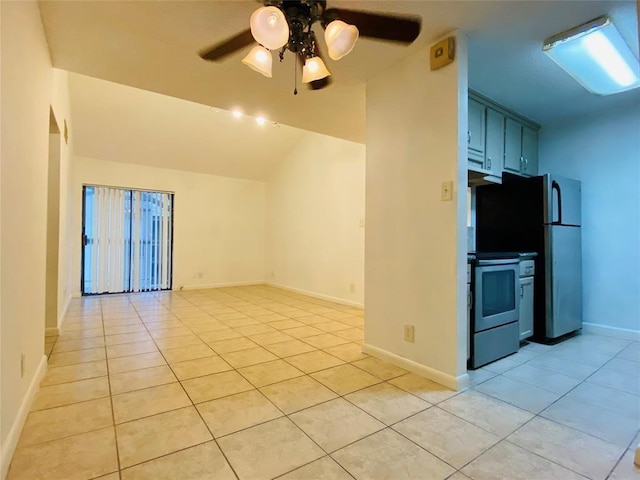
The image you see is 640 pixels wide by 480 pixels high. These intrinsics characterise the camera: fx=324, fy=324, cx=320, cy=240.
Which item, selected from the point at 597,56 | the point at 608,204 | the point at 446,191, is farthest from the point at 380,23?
the point at 608,204

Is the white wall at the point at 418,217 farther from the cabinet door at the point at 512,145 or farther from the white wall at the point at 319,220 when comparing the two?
the white wall at the point at 319,220

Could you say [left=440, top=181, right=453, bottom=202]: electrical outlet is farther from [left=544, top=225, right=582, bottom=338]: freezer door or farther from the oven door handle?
[left=544, top=225, right=582, bottom=338]: freezer door

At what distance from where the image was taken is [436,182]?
7.08 ft

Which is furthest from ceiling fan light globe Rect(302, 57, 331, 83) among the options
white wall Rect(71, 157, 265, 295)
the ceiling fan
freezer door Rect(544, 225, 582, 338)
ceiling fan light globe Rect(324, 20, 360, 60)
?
white wall Rect(71, 157, 265, 295)

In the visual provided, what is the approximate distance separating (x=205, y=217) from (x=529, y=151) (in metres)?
5.53

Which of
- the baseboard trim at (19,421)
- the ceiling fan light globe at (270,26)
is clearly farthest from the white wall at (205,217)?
the ceiling fan light globe at (270,26)

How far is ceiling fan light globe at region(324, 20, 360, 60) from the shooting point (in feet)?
5.04

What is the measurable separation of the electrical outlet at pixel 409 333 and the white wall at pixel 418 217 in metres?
0.03

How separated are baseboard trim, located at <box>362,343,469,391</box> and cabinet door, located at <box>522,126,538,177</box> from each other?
246 cm

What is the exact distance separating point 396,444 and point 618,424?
121 cm

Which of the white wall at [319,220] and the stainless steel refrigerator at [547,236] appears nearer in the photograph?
the stainless steel refrigerator at [547,236]

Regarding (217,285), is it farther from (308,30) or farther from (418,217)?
(308,30)

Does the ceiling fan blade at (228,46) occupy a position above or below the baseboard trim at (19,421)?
above

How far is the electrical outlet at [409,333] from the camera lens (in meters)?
2.31
